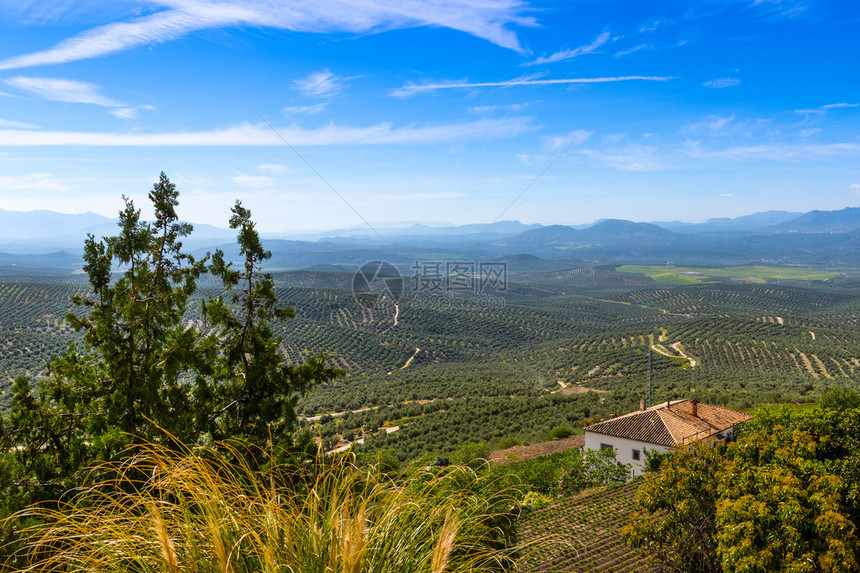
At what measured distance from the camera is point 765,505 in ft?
23.5

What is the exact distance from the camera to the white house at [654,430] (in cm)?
2019

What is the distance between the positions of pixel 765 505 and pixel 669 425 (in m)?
15.0

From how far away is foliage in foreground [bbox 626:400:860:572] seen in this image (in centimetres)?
673

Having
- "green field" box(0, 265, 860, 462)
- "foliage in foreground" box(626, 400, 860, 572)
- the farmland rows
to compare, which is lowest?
"green field" box(0, 265, 860, 462)

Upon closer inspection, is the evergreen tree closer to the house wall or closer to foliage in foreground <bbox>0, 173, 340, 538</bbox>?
foliage in foreground <bbox>0, 173, 340, 538</bbox>

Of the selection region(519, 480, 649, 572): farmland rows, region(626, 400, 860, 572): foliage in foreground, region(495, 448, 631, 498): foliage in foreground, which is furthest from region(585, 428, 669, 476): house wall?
region(626, 400, 860, 572): foliage in foreground

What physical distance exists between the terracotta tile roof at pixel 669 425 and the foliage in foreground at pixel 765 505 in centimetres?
912

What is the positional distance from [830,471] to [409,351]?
61.8 meters

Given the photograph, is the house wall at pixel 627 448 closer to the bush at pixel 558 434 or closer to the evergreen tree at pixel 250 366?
the bush at pixel 558 434

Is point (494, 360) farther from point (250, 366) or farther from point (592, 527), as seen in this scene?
point (250, 366)

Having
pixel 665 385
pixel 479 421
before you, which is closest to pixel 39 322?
pixel 479 421

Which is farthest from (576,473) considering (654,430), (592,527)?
(592,527)

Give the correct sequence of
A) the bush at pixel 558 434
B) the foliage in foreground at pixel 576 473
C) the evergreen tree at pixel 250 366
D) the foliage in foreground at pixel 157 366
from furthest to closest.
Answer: the bush at pixel 558 434
the foliage in foreground at pixel 576 473
the evergreen tree at pixel 250 366
the foliage in foreground at pixel 157 366

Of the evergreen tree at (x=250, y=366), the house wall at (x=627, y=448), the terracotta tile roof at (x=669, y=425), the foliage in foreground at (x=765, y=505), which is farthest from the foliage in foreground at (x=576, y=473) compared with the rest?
the evergreen tree at (x=250, y=366)
